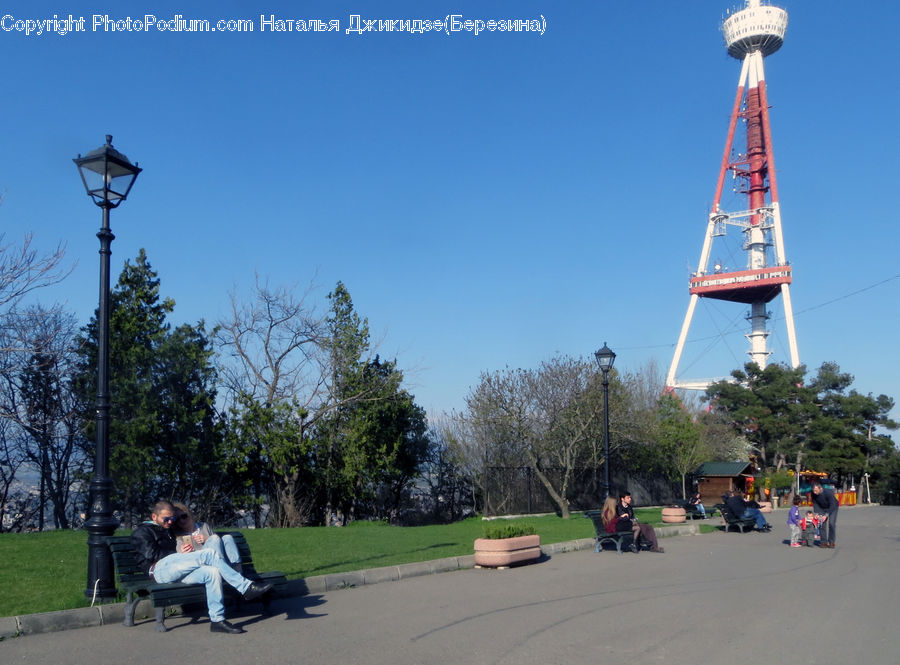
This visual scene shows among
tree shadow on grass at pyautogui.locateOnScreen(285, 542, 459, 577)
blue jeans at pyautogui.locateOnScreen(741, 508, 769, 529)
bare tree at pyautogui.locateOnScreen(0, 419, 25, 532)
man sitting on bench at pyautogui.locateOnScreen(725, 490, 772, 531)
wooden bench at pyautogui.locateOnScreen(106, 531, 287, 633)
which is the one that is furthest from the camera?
bare tree at pyautogui.locateOnScreen(0, 419, 25, 532)

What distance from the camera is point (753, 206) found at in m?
62.0

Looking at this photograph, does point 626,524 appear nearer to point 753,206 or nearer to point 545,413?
point 545,413

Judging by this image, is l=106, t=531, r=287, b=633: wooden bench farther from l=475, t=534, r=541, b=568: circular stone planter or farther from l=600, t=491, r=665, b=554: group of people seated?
l=600, t=491, r=665, b=554: group of people seated

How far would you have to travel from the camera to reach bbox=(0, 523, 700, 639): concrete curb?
745cm

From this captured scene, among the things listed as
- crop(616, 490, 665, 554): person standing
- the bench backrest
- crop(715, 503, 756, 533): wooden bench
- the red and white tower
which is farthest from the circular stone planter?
the red and white tower

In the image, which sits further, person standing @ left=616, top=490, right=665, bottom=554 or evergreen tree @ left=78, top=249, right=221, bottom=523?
evergreen tree @ left=78, top=249, right=221, bottom=523

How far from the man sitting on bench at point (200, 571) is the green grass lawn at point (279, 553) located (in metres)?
0.83

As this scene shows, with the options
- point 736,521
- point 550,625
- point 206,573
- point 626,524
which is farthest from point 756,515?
point 206,573

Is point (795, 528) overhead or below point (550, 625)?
below

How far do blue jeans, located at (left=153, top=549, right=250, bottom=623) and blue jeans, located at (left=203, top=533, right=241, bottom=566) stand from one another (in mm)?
88

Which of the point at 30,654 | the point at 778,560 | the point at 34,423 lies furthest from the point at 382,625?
the point at 34,423

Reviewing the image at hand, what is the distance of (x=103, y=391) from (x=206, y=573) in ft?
8.71

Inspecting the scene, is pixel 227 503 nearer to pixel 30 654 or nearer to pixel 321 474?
pixel 321 474

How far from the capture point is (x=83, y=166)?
363 inches
